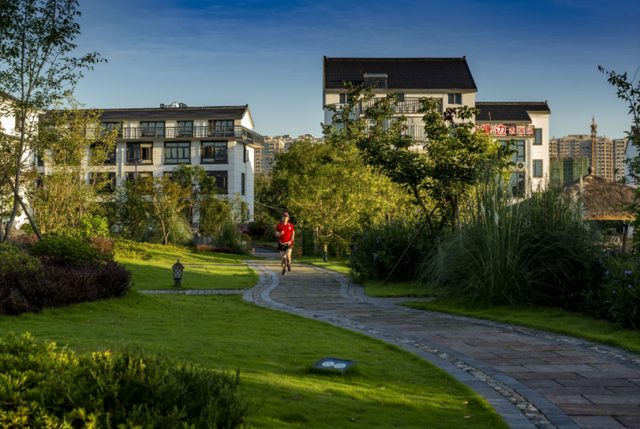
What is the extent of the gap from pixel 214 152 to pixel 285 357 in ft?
166

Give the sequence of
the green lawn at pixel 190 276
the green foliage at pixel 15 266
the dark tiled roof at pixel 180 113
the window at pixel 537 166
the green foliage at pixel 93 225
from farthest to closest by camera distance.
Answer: the window at pixel 537 166, the dark tiled roof at pixel 180 113, the green foliage at pixel 93 225, the green lawn at pixel 190 276, the green foliage at pixel 15 266

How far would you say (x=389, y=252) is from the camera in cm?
1591

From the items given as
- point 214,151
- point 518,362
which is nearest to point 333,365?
point 518,362

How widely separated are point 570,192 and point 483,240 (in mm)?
2310

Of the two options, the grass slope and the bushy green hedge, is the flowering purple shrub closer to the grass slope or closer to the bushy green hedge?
the grass slope

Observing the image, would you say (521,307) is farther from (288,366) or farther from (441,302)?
(288,366)

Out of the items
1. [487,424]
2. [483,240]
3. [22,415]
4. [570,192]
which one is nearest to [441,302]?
[483,240]

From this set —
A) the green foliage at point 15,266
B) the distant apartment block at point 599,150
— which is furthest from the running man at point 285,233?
the distant apartment block at point 599,150

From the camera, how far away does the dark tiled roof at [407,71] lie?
54031 millimetres

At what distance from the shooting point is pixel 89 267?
35.9 ft

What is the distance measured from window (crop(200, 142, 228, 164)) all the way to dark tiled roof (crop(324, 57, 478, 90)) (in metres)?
11.0

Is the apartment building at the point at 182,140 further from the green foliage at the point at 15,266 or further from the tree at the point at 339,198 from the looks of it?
the green foliage at the point at 15,266

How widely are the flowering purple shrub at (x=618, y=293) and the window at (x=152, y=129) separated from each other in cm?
4987

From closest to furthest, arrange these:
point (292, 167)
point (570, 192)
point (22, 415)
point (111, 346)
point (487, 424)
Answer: point (22, 415) < point (487, 424) < point (111, 346) < point (570, 192) < point (292, 167)
